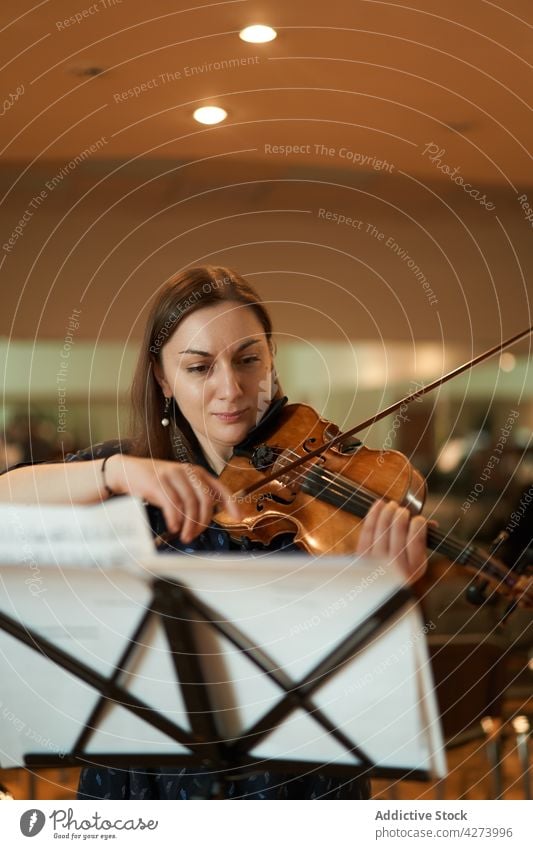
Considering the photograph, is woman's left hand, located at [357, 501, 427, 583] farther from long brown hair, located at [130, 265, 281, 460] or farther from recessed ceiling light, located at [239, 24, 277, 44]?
recessed ceiling light, located at [239, 24, 277, 44]

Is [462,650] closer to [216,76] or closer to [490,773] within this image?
[490,773]

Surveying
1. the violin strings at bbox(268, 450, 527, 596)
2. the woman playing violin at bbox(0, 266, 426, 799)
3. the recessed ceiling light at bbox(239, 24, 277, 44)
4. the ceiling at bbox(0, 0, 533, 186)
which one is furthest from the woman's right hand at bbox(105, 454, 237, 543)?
the recessed ceiling light at bbox(239, 24, 277, 44)

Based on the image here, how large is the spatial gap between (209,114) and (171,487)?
0.45m

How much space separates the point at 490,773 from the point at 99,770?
1.57 feet

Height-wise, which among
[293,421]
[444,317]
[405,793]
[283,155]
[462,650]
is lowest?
[405,793]

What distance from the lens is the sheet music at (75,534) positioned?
1.25m

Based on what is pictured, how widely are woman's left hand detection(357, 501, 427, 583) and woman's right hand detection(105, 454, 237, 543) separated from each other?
0.60 feet

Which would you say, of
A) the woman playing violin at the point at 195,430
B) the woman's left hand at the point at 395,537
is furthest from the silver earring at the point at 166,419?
the woman's left hand at the point at 395,537

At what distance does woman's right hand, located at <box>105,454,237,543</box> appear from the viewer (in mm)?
1233

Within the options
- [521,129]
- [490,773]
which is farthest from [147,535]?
[521,129]

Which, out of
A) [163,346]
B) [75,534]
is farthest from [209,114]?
[75,534]

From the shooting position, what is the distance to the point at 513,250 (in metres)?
1.31

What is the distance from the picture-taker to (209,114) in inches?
50.6

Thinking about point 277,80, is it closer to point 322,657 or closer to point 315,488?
point 315,488
